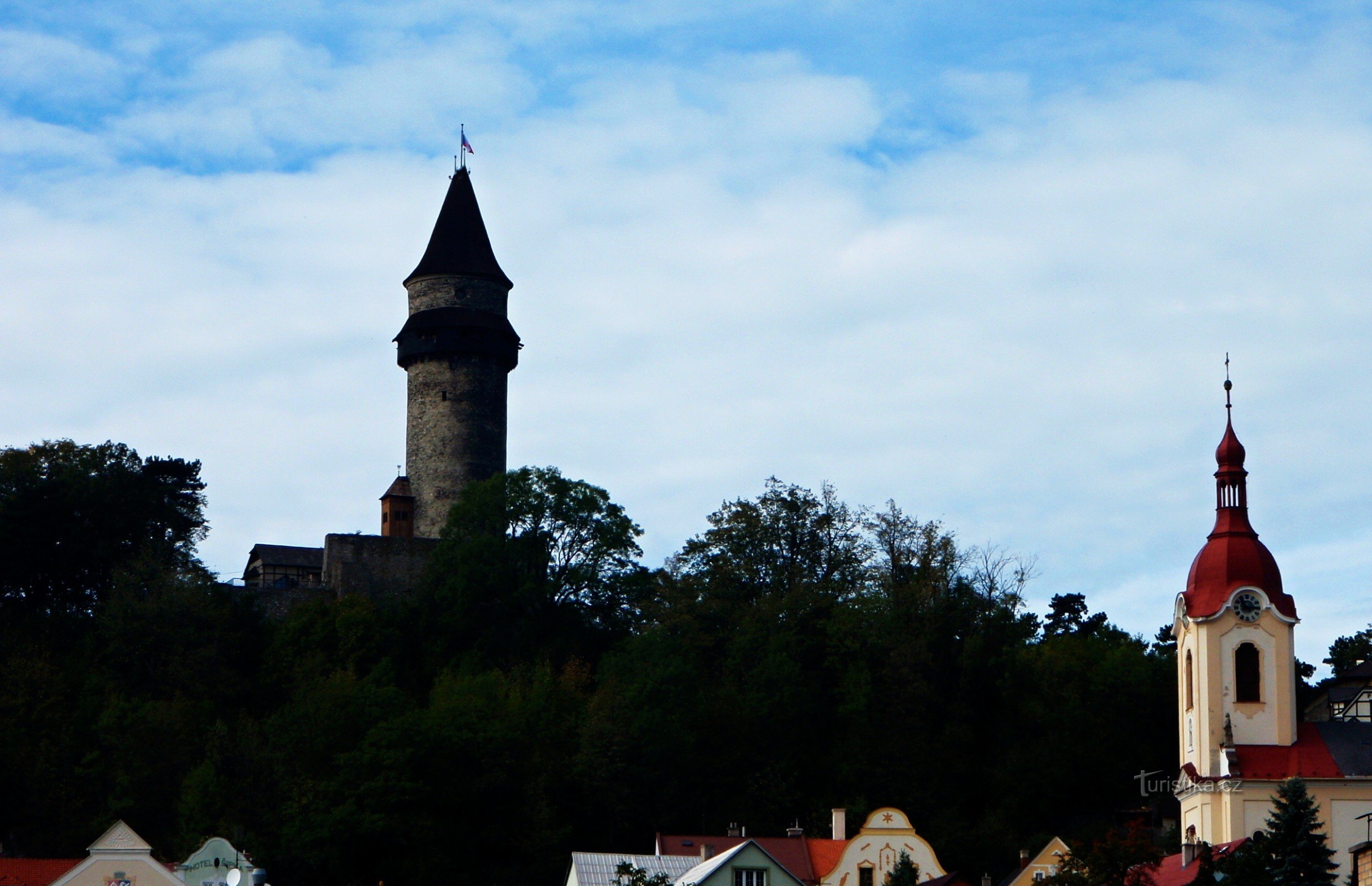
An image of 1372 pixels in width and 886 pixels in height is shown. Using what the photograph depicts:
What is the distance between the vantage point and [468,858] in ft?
209

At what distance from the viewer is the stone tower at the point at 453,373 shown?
85625mm

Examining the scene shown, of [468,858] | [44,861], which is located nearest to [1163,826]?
[468,858]

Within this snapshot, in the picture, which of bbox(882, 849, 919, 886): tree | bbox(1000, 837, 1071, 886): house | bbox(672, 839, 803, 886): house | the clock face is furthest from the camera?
the clock face

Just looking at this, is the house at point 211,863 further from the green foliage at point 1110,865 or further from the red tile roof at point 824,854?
the green foliage at point 1110,865

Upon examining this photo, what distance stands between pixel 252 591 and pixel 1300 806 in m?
44.8

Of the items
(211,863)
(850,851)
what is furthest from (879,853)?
(211,863)

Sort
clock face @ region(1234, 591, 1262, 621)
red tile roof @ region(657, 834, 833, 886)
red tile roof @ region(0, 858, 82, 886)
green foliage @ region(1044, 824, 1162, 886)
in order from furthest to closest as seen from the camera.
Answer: clock face @ region(1234, 591, 1262, 621) < red tile roof @ region(657, 834, 833, 886) < red tile roof @ region(0, 858, 82, 886) < green foliage @ region(1044, 824, 1162, 886)

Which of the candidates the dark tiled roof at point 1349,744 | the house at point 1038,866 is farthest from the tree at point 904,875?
the dark tiled roof at point 1349,744

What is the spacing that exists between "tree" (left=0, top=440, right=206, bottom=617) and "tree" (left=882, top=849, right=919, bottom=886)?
30138mm

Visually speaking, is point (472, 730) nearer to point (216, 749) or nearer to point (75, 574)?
point (216, 749)

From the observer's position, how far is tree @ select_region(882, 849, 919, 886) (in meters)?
52.9

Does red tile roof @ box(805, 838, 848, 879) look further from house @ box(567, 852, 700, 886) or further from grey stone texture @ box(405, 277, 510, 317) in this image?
grey stone texture @ box(405, 277, 510, 317)

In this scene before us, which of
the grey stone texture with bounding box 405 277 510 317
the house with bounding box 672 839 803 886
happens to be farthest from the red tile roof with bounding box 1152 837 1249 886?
the grey stone texture with bounding box 405 277 510 317

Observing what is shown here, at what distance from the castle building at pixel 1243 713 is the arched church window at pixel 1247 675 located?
0.09 feet
